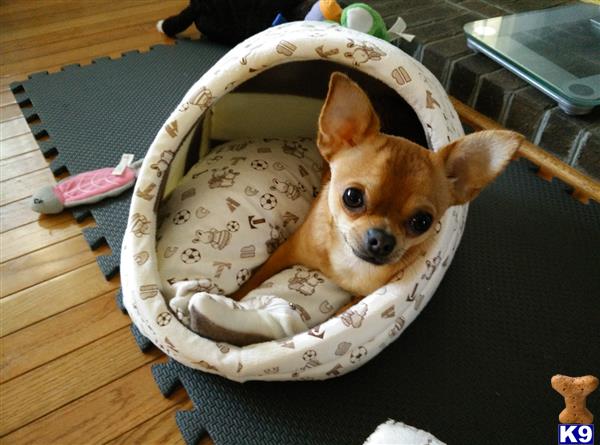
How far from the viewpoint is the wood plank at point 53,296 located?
1.47 m

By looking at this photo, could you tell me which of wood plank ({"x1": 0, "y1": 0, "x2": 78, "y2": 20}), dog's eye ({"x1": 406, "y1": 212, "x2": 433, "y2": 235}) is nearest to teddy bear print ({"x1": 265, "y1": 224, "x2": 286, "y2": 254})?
dog's eye ({"x1": 406, "y1": 212, "x2": 433, "y2": 235})

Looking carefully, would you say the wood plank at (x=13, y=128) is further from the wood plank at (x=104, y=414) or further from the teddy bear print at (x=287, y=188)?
the wood plank at (x=104, y=414)

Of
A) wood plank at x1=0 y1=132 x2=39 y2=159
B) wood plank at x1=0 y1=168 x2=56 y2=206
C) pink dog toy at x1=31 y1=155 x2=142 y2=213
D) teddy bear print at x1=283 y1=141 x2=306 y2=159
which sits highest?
teddy bear print at x1=283 y1=141 x2=306 y2=159

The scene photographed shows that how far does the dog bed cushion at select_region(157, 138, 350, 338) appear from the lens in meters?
1.20

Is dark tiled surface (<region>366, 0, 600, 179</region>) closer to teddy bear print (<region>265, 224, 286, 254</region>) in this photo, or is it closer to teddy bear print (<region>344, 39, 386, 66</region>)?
teddy bear print (<region>344, 39, 386, 66</region>)

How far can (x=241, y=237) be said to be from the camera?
4.77ft

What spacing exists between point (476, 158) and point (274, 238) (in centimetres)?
67

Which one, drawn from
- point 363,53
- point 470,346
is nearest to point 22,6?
point 363,53

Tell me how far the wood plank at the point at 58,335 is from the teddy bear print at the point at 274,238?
1.56 ft

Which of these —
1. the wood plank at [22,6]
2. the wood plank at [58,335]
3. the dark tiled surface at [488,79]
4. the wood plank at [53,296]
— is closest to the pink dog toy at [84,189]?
the wood plank at [53,296]

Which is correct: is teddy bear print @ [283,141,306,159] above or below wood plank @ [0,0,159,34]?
above

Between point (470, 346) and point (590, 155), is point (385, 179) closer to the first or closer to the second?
point (470, 346)

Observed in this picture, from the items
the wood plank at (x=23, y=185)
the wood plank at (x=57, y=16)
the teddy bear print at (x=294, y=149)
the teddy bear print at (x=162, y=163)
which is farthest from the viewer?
the wood plank at (x=57, y=16)

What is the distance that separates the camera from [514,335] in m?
1.45
